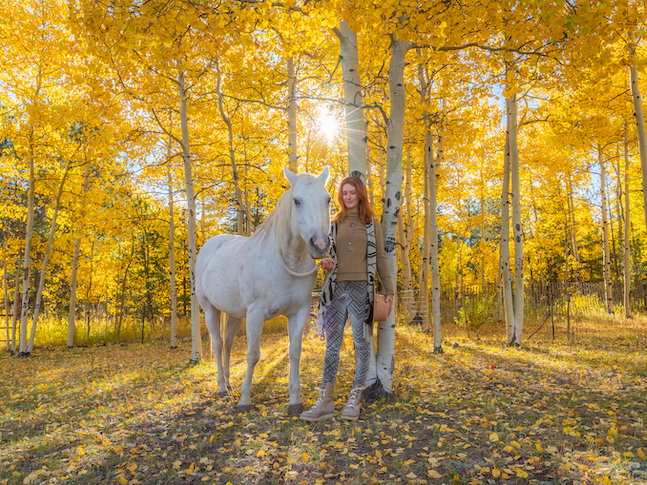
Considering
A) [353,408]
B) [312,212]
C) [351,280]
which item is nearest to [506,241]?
[351,280]

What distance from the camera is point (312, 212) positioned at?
3.16 meters

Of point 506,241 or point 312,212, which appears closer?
point 312,212

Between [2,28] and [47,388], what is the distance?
813cm

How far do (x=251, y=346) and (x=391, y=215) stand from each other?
6.42 feet

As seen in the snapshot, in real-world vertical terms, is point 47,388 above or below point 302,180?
below

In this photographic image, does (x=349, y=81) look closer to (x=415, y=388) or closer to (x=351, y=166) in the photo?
(x=351, y=166)

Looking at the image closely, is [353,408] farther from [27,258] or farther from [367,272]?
[27,258]

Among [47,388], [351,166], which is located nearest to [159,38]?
[351,166]

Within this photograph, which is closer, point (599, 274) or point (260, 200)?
point (260, 200)

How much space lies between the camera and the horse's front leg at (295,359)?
3766 mm

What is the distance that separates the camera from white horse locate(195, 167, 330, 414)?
3.22 m

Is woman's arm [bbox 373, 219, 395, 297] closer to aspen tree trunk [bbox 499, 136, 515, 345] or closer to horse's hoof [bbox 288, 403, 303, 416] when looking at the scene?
horse's hoof [bbox 288, 403, 303, 416]

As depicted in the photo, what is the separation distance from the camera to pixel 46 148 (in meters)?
10.2

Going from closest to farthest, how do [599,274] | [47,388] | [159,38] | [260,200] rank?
[159,38] < [47,388] < [260,200] < [599,274]
